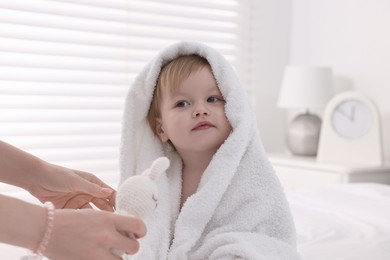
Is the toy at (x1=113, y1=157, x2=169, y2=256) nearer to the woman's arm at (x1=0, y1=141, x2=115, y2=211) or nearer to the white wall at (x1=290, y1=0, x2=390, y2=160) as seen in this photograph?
the woman's arm at (x1=0, y1=141, x2=115, y2=211)

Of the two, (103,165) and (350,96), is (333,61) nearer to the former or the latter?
(350,96)

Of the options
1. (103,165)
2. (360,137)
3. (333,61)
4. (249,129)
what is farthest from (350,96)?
(249,129)

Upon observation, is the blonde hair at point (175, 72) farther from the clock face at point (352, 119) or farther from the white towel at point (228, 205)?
the clock face at point (352, 119)

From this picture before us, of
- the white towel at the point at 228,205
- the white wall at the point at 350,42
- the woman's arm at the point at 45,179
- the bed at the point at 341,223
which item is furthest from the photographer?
the white wall at the point at 350,42

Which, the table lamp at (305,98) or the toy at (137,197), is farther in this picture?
the table lamp at (305,98)

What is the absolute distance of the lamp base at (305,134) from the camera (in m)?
3.40

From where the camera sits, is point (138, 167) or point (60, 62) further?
point (60, 62)

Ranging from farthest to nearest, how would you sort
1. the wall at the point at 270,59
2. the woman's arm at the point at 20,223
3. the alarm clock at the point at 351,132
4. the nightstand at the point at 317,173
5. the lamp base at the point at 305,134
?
the wall at the point at 270,59, the lamp base at the point at 305,134, the alarm clock at the point at 351,132, the nightstand at the point at 317,173, the woman's arm at the point at 20,223

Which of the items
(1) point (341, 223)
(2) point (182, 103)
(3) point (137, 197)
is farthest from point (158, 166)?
(1) point (341, 223)

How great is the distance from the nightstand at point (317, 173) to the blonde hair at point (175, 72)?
1766 millimetres

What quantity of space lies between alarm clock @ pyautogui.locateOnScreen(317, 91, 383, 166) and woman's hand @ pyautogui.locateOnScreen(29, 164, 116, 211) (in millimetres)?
2109

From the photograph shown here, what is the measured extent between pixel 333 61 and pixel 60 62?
166cm

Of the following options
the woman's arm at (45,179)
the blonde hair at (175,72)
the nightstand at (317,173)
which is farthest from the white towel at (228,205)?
the nightstand at (317,173)

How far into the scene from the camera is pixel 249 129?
1.28 m
